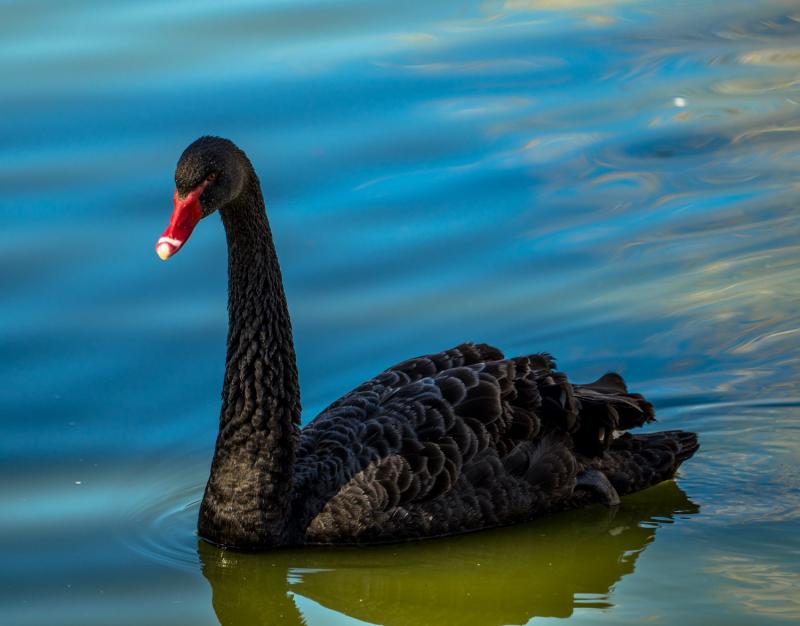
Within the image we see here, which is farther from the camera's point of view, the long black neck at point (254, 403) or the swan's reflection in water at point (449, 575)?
the long black neck at point (254, 403)

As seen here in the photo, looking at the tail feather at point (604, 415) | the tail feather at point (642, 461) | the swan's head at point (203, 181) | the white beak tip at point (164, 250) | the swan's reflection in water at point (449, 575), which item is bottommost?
the swan's reflection in water at point (449, 575)

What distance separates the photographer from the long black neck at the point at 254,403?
6.92 m

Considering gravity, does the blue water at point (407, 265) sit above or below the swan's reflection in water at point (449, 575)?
Result: above

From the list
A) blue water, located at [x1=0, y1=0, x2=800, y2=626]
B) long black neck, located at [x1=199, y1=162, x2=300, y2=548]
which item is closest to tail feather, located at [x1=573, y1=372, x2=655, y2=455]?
blue water, located at [x1=0, y1=0, x2=800, y2=626]

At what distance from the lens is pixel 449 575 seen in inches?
263

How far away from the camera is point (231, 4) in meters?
11.7

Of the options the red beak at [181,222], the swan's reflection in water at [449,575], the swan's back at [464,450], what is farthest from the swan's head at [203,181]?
Answer: the swan's reflection in water at [449,575]

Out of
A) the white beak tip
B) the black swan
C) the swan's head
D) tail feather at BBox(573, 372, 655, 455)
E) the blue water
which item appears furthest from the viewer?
tail feather at BBox(573, 372, 655, 455)

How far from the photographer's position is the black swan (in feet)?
22.7

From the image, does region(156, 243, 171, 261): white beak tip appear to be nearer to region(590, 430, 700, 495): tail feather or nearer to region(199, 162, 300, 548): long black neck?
region(199, 162, 300, 548): long black neck

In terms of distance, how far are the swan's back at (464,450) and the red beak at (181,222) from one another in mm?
1238

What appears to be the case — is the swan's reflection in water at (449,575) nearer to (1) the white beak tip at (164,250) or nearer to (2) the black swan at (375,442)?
(2) the black swan at (375,442)

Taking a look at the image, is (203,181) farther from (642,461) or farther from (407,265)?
(407,265)

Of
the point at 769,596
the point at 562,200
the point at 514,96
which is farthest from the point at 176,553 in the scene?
the point at 514,96
